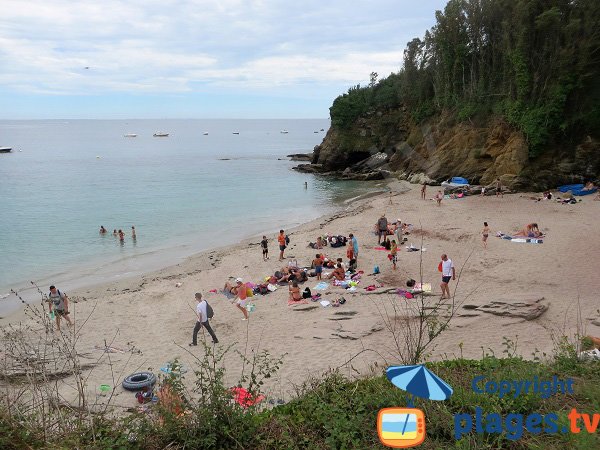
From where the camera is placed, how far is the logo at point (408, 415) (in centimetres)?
A: 399

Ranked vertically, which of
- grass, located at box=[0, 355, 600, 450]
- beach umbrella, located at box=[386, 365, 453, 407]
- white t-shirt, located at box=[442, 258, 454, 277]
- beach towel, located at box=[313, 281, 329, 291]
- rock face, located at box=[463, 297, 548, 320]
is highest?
beach umbrella, located at box=[386, 365, 453, 407]

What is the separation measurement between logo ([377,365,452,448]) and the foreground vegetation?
0.83m

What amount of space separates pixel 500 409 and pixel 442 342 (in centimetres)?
419

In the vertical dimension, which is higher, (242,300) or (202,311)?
(202,311)

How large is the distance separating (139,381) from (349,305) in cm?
604

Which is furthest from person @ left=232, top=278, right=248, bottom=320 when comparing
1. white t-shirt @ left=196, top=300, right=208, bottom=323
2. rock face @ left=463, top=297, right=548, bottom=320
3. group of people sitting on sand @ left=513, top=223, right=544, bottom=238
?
group of people sitting on sand @ left=513, top=223, right=544, bottom=238

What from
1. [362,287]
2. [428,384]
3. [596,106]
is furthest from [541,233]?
[428,384]

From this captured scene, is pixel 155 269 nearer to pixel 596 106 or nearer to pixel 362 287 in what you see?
pixel 362 287

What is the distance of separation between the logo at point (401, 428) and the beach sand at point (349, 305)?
3226mm

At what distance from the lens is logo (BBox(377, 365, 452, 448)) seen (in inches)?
157

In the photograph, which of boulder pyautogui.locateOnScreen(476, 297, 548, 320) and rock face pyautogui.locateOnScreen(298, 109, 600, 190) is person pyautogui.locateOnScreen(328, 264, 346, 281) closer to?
boulder pyautogui.locateOnScreen(476, 297, 548, 320)

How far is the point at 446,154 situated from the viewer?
3697 centimetres

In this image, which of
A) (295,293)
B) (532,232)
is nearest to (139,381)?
(295,293)

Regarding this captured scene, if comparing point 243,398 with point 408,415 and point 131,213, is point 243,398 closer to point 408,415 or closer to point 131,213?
point 408,415
